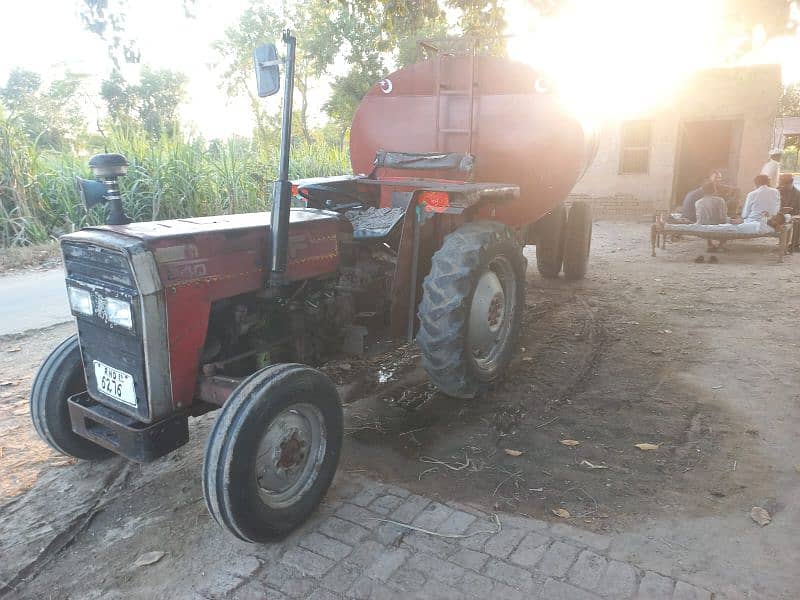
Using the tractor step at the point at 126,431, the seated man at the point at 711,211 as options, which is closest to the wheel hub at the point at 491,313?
the tractor step at the point at 126,431

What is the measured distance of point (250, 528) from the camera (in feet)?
8.21

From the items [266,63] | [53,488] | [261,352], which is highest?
[266,63]

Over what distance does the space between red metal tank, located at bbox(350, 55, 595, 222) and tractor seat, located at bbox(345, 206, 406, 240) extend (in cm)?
134

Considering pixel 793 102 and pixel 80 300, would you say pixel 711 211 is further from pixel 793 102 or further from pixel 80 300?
pixel 793 102

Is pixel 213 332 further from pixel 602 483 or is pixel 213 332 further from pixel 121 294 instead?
pixel 602 483

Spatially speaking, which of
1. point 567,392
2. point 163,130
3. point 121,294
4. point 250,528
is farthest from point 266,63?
point 163,130

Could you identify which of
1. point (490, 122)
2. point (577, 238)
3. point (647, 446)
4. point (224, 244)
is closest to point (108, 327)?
point (224, 244)

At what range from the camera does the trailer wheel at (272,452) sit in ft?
8.01

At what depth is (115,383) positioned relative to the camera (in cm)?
279

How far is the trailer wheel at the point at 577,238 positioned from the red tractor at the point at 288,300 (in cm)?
227

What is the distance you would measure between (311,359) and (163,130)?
8698mm

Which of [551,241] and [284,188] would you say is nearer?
[284,188]

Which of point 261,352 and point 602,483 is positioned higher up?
point 261,352

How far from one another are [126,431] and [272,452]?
660 mm
